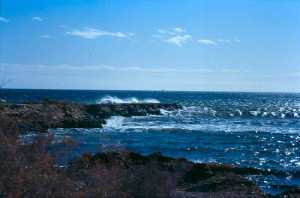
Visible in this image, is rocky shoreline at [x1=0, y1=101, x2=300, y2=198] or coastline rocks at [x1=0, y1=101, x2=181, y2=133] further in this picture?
coastline rocks at [x1=0, y1=101, x2=181, y2=133]

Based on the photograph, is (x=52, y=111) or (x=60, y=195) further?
(x=52, y=111)

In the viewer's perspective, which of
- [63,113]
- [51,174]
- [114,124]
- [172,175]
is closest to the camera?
[51,174]

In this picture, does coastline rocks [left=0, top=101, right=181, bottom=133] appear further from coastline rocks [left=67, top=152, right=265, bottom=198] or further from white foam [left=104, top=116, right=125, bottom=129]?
coastline rocks [left=67, top=152, right=265, bottom=198]

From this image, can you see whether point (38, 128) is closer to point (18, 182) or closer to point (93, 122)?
point (18, 182)

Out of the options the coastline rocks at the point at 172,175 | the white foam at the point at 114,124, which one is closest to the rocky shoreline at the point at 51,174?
the coastline rocks at the point at 172,175

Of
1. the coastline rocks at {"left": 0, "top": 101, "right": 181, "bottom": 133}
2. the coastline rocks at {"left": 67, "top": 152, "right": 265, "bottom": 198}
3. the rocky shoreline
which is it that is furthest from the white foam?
the rocky shoreline

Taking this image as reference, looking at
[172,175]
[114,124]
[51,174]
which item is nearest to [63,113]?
[114,124]

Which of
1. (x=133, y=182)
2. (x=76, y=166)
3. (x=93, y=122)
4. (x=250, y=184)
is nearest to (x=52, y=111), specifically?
(x=76, y=166)

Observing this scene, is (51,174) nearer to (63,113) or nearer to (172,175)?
(172,175)

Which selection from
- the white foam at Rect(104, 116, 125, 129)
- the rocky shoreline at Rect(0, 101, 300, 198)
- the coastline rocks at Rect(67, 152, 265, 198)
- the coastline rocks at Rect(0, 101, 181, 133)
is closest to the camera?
the rocky shoreline at Rect(0, 101, 300, 198)

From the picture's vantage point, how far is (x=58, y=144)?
940 cm

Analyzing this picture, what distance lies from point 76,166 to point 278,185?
521 inches

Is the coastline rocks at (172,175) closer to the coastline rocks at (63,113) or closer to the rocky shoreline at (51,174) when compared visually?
the rocky shoreline at (51,174)

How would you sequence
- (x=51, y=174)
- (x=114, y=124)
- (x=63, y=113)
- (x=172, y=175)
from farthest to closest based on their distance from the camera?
(x=114, y=124) < (x=63, y=113) < (x=172, y=175) < (x=51, y=174)
